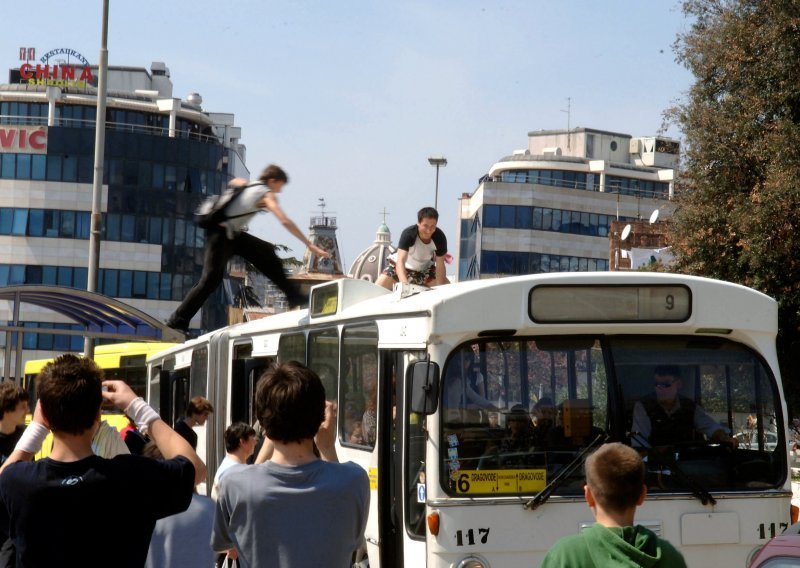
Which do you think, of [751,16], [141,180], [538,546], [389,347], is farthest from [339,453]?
[141,180]

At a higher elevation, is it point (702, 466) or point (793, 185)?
point (793, 185)

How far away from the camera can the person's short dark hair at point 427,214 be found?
10.9 m

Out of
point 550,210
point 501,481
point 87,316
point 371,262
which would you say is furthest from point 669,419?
point 371,262

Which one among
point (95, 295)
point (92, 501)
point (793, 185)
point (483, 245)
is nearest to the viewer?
point (92, 501)

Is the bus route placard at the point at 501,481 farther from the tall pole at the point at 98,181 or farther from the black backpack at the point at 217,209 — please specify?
the tall pole at the point at 98,181

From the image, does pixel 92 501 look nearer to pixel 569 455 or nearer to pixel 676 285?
pixel 569 455

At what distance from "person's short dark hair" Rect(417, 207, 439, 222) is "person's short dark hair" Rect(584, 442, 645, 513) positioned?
23.0ft

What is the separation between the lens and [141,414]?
4242mm

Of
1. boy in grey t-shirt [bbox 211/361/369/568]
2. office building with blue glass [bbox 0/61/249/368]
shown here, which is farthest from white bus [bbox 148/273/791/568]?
office building with blue glass [bbox 0/61/249/368]

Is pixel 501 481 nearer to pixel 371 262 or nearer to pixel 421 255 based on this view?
pixel 421 255

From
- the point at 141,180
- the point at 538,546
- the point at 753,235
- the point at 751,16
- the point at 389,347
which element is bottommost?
the point at 538,546

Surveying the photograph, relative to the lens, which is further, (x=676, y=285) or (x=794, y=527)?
(x=676, y=285)

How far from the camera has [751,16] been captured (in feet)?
69.6

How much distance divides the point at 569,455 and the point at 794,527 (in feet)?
6.04
